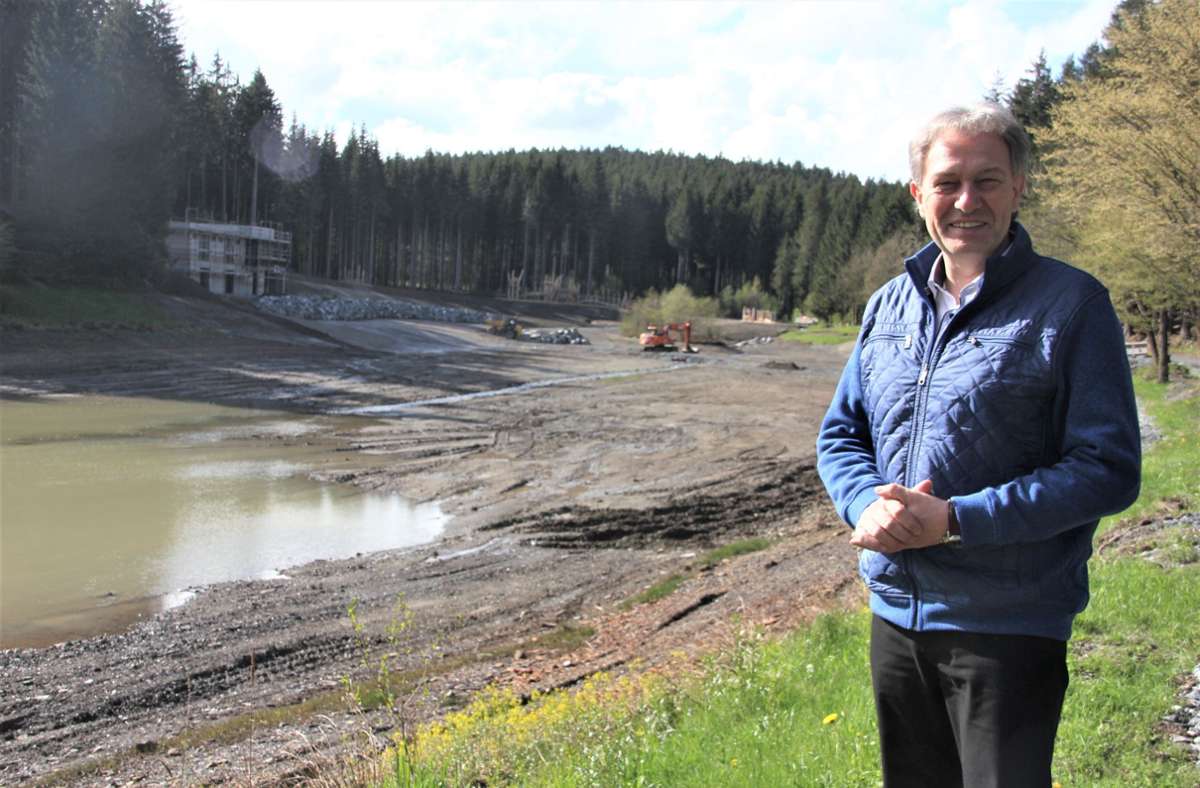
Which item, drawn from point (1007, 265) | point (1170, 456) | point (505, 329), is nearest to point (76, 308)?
point (505, 329)

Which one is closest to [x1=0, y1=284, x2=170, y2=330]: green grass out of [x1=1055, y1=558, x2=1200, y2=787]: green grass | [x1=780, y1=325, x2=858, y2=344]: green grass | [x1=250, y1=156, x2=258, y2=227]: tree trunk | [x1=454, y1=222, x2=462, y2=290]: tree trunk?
[x1=250, y1=156, x2=258, y2=227]: tree trunk

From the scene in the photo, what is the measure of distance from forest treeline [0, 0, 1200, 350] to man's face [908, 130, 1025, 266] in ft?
62.5

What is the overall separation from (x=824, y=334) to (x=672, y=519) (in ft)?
221

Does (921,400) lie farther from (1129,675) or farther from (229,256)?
(229,256)

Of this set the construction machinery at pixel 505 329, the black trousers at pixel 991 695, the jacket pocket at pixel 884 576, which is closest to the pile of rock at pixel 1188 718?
the black trousers at pixel 991 695

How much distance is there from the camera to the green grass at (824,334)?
74.4 m

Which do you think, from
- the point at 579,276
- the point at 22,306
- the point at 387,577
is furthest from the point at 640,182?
the point at 387,577

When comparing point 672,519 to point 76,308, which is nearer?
point 672,519

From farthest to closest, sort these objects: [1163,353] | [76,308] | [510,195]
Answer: [510,195], [76,308], [1163,353]

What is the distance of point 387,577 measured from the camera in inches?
479

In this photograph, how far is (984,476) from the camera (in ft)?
8.45

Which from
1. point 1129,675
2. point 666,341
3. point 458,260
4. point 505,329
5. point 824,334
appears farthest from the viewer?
point 458,260

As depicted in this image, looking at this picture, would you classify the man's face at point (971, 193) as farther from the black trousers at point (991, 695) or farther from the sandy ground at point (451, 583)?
the sandy ground at point (451, 583)

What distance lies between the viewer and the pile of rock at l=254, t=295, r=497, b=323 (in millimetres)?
56537
